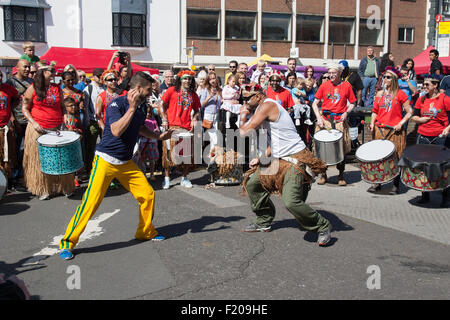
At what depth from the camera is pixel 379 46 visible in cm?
3769

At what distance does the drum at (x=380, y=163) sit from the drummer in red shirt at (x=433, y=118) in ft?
1.90

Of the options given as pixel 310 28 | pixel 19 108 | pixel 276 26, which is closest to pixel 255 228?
pixel 19 108

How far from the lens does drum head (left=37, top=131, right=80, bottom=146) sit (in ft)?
24.2

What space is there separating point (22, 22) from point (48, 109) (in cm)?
Result: 2330

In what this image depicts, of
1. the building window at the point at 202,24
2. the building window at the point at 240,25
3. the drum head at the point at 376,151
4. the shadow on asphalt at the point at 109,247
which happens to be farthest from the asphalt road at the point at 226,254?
the building window at the point at 240,25

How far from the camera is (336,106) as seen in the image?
9188 millimetres

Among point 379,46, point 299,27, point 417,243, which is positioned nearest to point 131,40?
point 299,27

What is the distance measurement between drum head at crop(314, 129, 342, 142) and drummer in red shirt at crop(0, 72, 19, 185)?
5.15m

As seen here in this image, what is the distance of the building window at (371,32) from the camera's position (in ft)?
122

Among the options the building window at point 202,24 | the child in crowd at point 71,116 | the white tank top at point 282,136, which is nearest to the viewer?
the white tank top at point 282,136

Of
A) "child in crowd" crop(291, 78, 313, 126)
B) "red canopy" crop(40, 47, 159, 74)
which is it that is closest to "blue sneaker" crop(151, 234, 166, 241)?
"child in crowd" crop(291, 78, 313, 126)

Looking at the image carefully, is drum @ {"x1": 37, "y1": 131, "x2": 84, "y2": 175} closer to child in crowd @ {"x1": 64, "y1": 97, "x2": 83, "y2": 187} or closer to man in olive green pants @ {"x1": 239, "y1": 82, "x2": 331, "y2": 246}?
child in crowd @ {"x1": 64, "y1": 97, "x2": 83, "y2": 187}

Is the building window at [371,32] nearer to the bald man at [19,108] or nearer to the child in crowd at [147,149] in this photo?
the child in crowd at [147,149]
